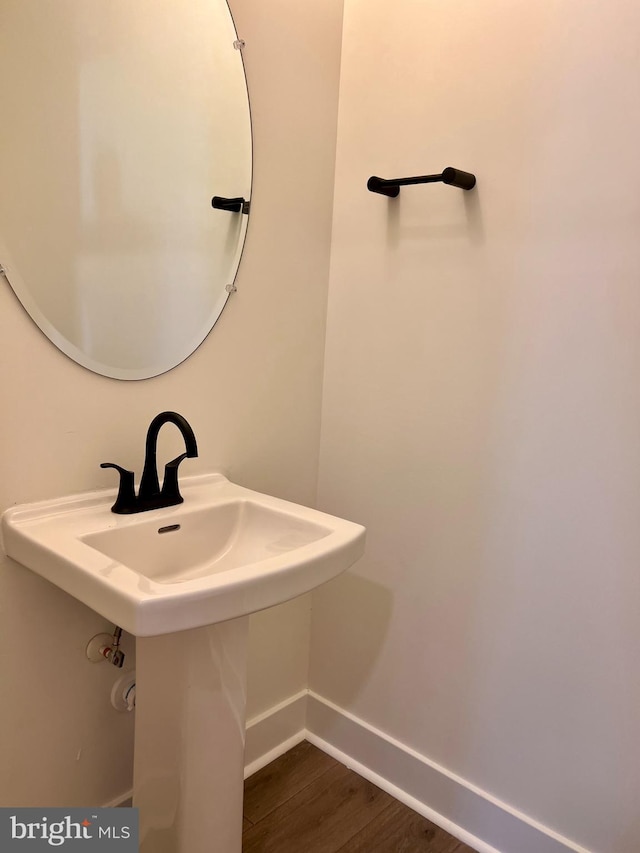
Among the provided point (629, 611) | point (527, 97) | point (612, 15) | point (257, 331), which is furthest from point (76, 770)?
point (612, 15)

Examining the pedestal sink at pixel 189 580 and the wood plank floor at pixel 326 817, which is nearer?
the pedestal sink at pixel 189 580

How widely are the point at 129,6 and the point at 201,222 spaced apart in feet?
1.33

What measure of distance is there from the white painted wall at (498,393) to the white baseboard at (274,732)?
219mm

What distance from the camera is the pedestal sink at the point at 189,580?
1061 mm

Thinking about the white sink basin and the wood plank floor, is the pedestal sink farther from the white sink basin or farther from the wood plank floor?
the wood plank floor

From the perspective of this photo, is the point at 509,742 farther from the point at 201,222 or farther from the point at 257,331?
the point at 201,222

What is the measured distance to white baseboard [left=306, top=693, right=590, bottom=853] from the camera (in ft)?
4.84

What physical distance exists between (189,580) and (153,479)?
315 mm

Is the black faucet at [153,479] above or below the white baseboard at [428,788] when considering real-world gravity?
above

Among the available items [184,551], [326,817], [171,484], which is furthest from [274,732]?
[171,484]

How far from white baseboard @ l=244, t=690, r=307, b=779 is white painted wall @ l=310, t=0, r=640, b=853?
0.22 m

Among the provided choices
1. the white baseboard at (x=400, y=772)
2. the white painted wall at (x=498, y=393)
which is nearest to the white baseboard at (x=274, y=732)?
the white baseboard at (x=400, y=772)

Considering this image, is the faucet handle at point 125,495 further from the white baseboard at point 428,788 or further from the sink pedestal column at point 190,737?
the white baseboard at point 428,788

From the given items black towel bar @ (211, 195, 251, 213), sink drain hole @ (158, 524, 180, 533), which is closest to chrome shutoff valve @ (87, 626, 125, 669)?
sink drain hole @ (158, 524, 180, 533)
